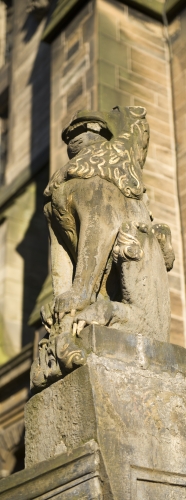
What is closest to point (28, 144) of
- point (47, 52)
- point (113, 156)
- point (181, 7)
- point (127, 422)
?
point (47, 52)

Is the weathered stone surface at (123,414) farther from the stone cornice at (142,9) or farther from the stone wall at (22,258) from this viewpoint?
the stone wall at (22,258)

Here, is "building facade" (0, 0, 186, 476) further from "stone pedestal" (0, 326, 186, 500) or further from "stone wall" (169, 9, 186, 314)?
"stone pedestal" (0, 326, 186, 500)

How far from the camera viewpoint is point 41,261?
1142cm

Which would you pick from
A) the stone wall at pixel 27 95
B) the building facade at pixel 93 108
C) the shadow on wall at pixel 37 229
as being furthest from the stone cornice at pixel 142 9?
the stone wall at pixel 27 95

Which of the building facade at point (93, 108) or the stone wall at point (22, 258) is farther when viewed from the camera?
the stone wall at point (22, 258)

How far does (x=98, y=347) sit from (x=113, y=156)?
1.03 metres

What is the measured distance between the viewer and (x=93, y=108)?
8109 mm

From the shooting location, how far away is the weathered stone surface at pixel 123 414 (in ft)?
10.3

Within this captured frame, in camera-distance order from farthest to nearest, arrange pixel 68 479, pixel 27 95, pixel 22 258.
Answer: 1. pixel 27 95
2. pixel 22 258
3. pixel 68 479

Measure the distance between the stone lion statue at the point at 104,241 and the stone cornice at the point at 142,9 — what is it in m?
5.27

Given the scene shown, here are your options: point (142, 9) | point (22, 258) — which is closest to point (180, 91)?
point (142, 9)

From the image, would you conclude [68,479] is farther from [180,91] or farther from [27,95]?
[27,95]

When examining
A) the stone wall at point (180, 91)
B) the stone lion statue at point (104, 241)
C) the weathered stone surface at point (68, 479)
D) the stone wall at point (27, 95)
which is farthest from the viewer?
the stone wall at point (27, 95)

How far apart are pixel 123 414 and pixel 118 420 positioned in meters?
0.04
